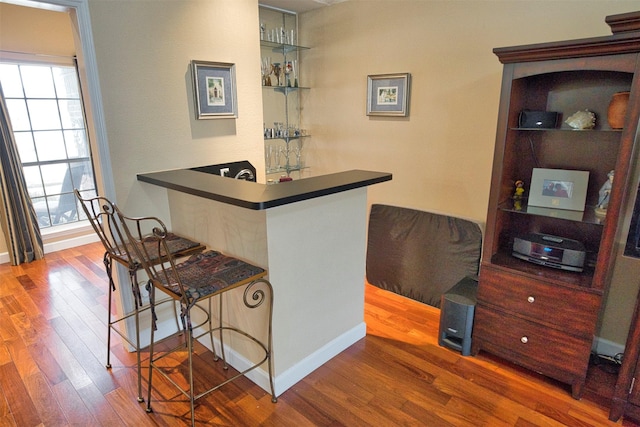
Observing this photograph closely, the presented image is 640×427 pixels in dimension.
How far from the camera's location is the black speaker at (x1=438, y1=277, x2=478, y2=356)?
229 centimetres

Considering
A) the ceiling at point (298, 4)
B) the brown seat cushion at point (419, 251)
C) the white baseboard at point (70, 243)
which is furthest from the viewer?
the white baseboard at point (70, 243)

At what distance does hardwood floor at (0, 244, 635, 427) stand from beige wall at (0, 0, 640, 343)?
78 centimetres

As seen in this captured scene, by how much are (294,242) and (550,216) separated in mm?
1332

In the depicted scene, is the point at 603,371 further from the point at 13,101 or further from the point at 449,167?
the point at 13,101

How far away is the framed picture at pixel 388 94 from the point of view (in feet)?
9.69

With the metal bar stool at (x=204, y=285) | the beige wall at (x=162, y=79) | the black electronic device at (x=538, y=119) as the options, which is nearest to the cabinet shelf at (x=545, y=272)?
the black electronic device at (x=538, y=119)

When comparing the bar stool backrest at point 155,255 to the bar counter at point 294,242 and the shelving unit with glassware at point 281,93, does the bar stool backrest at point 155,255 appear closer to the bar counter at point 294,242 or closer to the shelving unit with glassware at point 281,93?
the bar counter at point 294,242

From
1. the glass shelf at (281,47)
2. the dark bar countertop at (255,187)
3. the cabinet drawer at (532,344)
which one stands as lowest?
the cabinet drawer at (532,344)

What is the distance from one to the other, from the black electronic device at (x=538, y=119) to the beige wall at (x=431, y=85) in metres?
0.50

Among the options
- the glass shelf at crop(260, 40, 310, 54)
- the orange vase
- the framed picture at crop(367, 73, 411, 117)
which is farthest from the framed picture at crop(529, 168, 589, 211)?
the glass shelf at crop(260, 40, 310, 54)

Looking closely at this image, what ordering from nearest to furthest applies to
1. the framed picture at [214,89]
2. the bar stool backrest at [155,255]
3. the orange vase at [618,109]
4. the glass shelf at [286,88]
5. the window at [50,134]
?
the bar stool backrest at [155,255]
the orange vase at [618,109]
the framed picture at [214,89]
the glass shelf at [286,88]
the window at [50,134]

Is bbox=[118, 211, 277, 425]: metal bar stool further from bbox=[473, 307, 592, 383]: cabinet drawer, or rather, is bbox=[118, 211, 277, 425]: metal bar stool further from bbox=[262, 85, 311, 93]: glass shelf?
bbox=[262, 85, 311, 93]: glass shelf

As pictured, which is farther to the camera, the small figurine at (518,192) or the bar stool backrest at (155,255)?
the small figurine at (518,192)

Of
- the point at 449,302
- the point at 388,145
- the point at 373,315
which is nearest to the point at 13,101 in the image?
the point at 388,145
